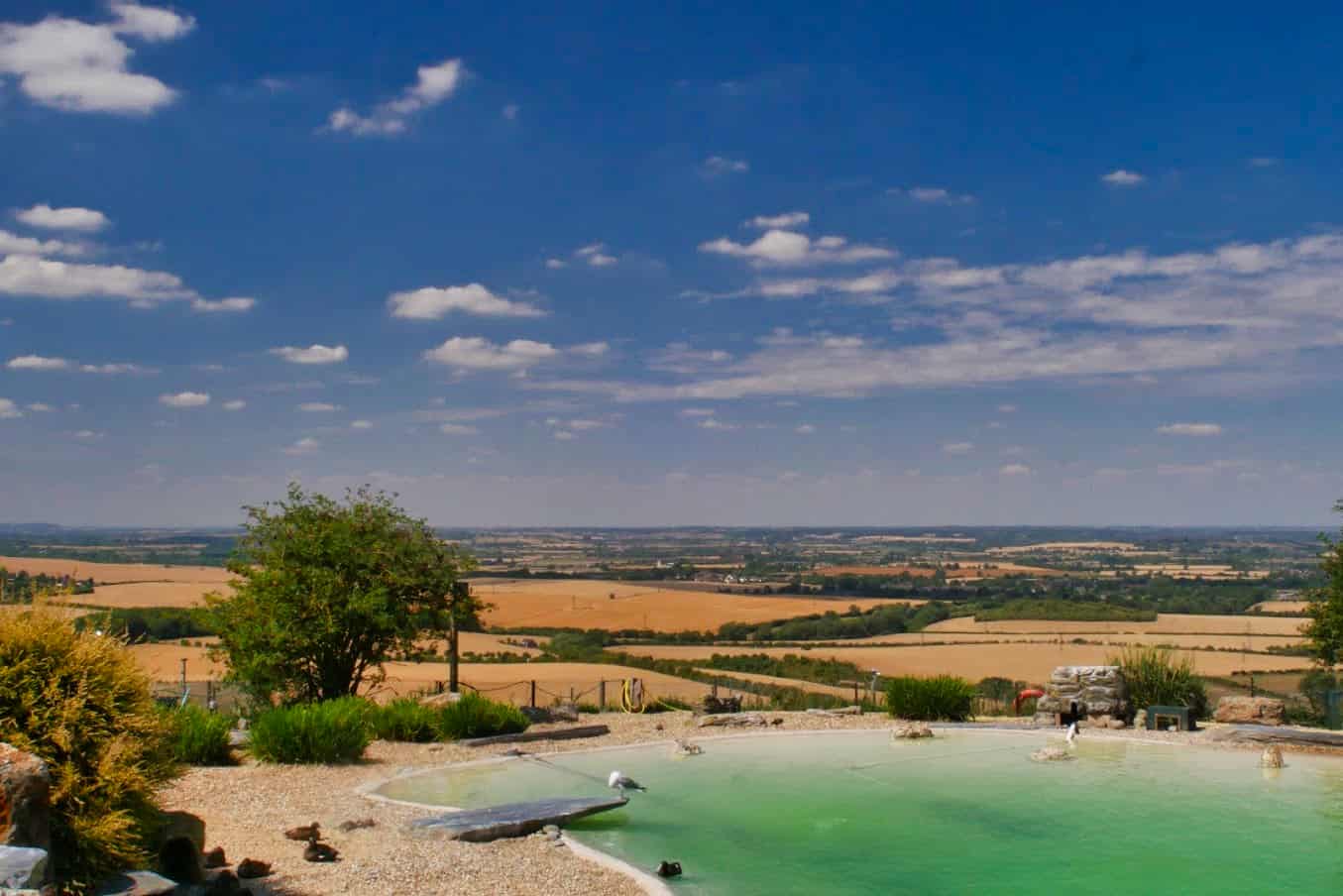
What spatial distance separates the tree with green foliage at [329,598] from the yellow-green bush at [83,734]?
10.7 m

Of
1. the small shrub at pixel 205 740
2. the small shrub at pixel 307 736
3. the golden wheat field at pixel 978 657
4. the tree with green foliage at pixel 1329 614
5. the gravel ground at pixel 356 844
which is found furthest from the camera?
the golden wheat field at pixel 978 657

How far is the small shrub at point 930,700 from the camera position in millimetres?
20781

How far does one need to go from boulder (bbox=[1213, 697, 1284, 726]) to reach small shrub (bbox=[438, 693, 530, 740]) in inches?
551

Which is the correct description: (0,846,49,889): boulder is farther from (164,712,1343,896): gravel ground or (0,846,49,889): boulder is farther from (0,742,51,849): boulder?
(164,712,1343,896): gravel ground

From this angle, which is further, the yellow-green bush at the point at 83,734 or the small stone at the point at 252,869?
the small stone at the point at 252,869

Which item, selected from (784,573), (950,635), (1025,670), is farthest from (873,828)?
(784,573)

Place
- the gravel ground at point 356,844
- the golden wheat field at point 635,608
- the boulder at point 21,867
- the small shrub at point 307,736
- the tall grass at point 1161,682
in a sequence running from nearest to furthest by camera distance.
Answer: the boulder at point 21,867 → the gravel ground at point 356,844 → the small shrub at point 307,736 → the tall grass at point 1161,682 → the golden wheat field at point 635,608

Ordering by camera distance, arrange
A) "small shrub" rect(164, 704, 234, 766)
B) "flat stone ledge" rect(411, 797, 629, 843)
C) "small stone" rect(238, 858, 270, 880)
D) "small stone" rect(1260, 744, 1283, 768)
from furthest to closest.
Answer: "small stone" rect(1260, 744, 1283, 768) → "small shrub" rect(164, 704, 234, 766) → "flat stone ledge" rect(411, 797, 629, 843) → "small stone" rect(238, 858, 270, 880)

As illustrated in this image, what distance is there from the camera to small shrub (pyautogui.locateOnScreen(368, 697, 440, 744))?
1661 cm

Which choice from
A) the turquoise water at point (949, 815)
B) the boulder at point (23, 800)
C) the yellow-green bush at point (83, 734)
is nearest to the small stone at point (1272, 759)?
the turquoise water at point (949, 815)

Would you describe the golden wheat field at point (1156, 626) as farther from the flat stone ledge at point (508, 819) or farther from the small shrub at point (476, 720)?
the flat stone ledge at point (508, 819)

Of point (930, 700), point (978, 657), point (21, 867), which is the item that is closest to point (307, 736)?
point (21, 867)

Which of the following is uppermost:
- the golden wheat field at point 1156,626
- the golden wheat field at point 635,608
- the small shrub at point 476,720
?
the small shrub at point 476,720

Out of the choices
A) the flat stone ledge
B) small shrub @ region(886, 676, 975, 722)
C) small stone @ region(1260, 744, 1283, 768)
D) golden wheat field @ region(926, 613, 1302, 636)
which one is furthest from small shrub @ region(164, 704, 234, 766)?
golden wheat field @ region(926, 613, 1302, 636)
